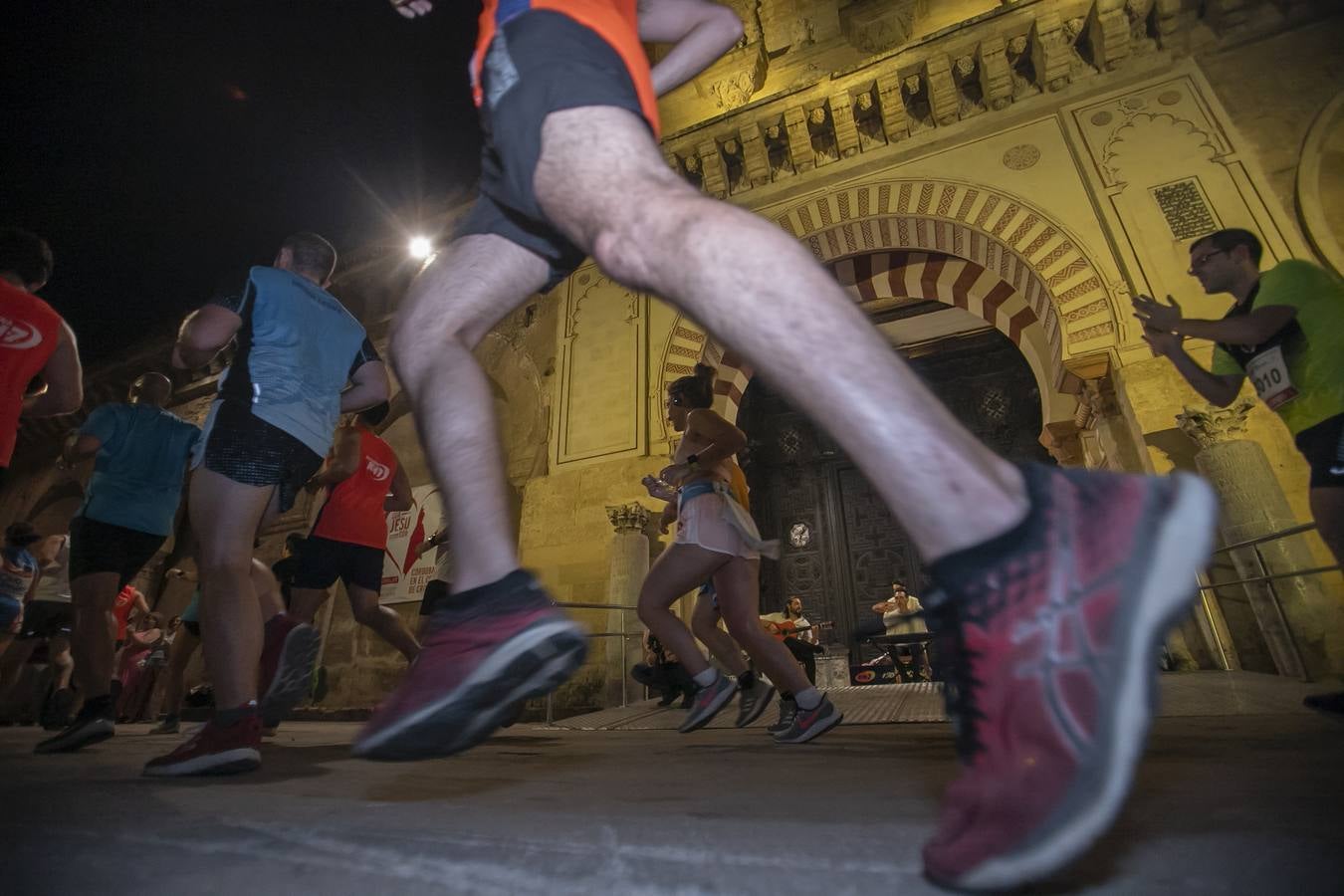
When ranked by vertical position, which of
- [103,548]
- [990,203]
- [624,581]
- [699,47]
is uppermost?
[990,203]

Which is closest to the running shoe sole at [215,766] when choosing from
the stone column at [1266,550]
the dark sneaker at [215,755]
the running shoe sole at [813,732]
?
the dark sneaker at [215,755]

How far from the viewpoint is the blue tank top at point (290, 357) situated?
1.91 meters

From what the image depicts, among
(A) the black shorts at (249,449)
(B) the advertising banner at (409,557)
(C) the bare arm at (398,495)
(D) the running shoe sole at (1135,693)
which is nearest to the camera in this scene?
(D) the running shoe sole at (1135,693)

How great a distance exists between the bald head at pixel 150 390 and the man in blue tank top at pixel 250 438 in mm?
1557

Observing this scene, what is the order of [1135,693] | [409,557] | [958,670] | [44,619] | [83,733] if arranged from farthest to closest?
1. [409,557]
2. [44,619]
3. [83,733]
4. [958,670]
5. [1135,693]

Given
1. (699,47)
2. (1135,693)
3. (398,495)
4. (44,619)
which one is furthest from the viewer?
(44,619)

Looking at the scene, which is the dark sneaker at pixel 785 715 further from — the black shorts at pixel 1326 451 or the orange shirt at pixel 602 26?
the orange shirt at pixel 602 26

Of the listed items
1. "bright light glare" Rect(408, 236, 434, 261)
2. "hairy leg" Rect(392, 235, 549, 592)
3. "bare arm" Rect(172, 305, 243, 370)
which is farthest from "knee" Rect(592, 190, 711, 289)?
"bright light glare" Rect(408, 236, 434, 261)

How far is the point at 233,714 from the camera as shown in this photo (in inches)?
64.0

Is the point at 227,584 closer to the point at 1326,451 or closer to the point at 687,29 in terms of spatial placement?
the point at 687,29

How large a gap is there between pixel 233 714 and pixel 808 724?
6.69 feet

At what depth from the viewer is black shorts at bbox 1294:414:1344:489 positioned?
2.09m

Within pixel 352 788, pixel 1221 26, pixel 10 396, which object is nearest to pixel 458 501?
pixel 352 788

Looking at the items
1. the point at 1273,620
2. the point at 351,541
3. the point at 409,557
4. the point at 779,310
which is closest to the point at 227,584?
the point at 351,541
